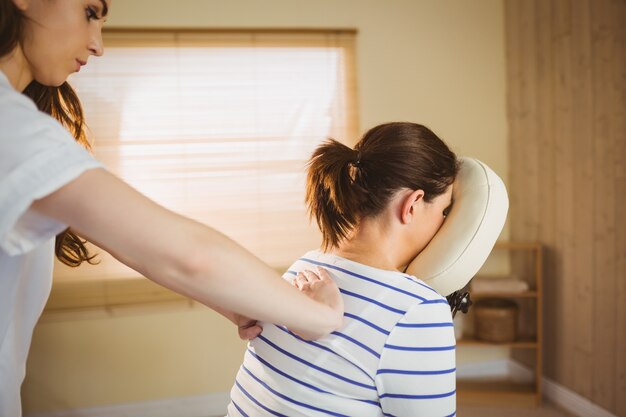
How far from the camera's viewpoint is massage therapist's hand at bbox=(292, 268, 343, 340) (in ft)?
2.72

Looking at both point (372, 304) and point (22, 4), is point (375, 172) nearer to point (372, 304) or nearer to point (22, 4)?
point (372, 304)

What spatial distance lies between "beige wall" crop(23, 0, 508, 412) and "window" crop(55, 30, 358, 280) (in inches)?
4.7

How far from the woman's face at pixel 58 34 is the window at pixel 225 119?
2288 millimetres

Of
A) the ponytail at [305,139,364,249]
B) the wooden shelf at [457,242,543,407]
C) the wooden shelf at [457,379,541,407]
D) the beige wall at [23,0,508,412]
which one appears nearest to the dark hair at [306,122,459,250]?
the ponytail at [305,139,364,249]

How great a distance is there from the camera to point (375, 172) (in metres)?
1.07

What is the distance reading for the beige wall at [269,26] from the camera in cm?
308

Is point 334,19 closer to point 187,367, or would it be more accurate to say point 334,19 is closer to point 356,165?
point 187,367

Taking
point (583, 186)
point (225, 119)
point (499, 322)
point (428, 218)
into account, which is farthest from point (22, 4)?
point (499, 322)

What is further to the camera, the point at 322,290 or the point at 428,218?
the point at 428,218

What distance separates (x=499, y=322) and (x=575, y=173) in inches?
37.2

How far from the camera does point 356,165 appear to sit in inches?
43.3

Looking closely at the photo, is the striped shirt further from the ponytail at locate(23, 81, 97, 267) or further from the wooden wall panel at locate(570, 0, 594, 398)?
the wooden wall panel at locate(570, 0, 594, 398)

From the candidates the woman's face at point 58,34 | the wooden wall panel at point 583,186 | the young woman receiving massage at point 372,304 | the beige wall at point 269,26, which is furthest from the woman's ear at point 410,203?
the wooden wall panel at point 583,186

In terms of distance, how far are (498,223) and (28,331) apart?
87 centimetres
